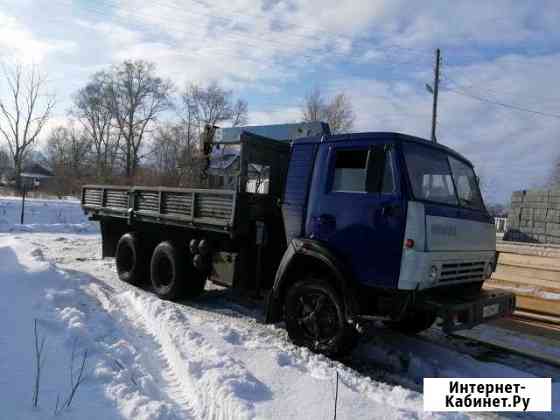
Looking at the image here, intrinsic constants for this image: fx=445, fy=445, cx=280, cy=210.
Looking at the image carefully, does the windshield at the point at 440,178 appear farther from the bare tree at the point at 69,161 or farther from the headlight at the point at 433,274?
the bare tree at the point at 69,161

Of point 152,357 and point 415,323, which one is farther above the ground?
point 415,323

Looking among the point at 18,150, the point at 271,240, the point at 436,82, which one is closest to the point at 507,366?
the point at 271,240

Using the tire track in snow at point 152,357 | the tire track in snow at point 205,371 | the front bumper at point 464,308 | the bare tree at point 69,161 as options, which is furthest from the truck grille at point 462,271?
the bare tree at point 69,161

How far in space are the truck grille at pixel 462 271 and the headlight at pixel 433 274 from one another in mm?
110

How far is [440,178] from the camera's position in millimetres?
4949

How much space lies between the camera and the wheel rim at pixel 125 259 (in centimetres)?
845

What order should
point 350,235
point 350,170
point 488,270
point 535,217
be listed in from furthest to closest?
1. point 535,217
2. point 488,270
3. point 350,170
4. point 350,235

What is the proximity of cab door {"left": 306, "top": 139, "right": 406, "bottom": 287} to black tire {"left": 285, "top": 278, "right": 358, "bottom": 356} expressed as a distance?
438 mm

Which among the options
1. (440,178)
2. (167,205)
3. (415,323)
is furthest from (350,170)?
(167,205)

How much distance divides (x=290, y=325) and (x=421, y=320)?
6.36 feet

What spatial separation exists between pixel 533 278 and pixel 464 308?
4085 mm

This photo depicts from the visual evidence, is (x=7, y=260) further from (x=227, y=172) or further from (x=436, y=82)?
(x=436, y=82)

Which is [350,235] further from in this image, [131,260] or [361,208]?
[131,260]

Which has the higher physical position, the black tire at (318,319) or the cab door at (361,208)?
the cab door at (361,208)
